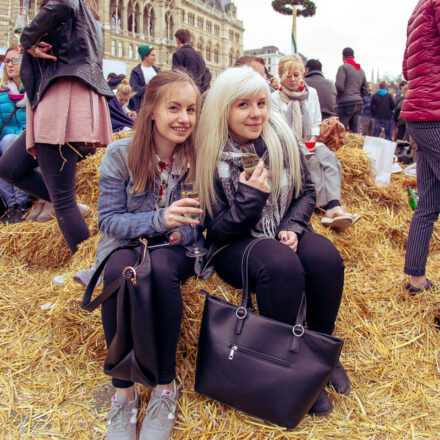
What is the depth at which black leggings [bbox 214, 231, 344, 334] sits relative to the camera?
1.63m

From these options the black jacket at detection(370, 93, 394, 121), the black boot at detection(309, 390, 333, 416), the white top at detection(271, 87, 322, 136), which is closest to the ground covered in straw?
the black boot at detection(309, 390, 333, 416)

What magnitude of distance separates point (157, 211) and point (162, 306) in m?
0.48

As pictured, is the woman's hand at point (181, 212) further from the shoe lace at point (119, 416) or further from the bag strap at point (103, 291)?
the shoe lace at point (119, 416)

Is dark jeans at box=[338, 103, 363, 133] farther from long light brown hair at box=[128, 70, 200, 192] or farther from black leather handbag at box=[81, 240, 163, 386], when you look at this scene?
black leather handbag at box=[81, 240, 163, 386]

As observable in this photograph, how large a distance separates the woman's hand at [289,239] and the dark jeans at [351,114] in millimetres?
5963

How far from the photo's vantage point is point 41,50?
220 cm

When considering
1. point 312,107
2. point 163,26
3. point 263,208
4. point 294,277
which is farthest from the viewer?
point 163,26

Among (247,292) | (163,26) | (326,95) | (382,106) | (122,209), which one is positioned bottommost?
(247,292)

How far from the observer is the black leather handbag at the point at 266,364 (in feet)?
4.93

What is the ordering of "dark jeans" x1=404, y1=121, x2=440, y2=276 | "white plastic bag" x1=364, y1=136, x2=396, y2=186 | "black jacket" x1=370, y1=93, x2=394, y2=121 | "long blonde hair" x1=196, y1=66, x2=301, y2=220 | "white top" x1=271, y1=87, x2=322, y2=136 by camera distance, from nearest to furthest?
"long blonde hair" x1=196, y1=66, x2=301, y2=220, "dark jeans" x1=404, y1=121, x2=440, y2=276, "white top" x1=271, y1=87, x2=322, y2=136, "white plastic bag" x1=364, y1=136, x2=396, y2=186, "black jacket" x1=370, y1=93, x2=394, y2=121

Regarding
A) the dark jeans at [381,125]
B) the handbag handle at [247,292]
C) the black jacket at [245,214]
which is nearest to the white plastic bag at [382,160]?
the black jacket at [245,214]

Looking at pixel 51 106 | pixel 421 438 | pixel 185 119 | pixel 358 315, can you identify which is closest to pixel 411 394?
pixel 421 438

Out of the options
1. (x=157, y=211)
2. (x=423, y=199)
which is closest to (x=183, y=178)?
(x=157, y=211)

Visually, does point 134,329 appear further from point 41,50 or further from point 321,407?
point 41,50
